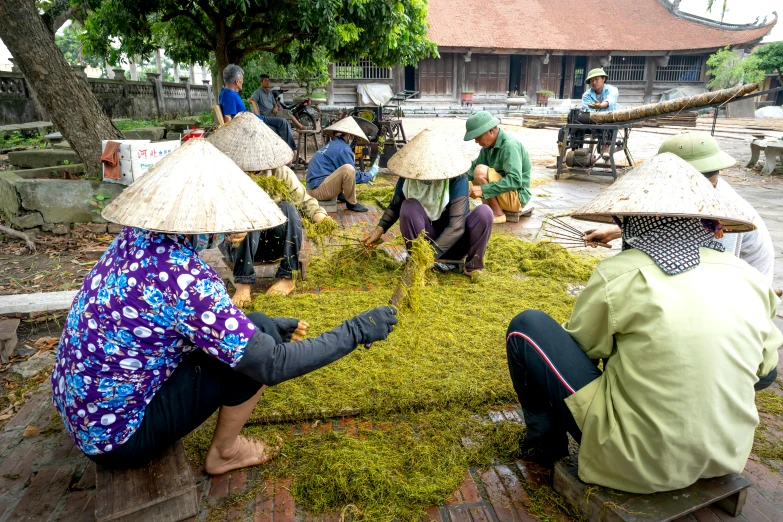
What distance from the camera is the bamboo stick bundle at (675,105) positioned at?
681 cm

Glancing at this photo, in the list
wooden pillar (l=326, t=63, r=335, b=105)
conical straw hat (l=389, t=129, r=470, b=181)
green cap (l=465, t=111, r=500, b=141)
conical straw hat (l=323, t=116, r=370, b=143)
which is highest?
wooden pillar (l=326, t=63, r=335, b=105)

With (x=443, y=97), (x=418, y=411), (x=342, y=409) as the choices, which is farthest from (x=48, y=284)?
(x=443, y=97)

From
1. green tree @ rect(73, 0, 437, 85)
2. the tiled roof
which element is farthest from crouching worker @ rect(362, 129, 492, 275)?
the tiled roof

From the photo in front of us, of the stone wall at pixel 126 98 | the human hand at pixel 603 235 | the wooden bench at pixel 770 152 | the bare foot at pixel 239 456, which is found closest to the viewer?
the bare foot at pixel 239 456

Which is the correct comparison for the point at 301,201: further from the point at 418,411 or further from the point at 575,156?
the point at 575,156

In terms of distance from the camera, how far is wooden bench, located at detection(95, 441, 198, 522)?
5.25 feet

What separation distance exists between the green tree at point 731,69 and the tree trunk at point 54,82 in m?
24.0

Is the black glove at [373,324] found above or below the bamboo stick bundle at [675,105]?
below

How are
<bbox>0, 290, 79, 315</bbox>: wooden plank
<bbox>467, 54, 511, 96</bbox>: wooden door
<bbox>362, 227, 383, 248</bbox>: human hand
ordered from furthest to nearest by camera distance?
<bbox>467, 54, 511, 96</bbox>: wooden door → <bbox>362, 227, 383, 248</bbox>: human hand → <bbox>0, 290, 79, 315</bbox>: wooden plank

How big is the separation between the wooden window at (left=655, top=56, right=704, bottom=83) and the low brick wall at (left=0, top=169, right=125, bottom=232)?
2579cm

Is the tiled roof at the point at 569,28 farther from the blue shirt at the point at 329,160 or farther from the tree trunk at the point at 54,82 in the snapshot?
the tree trunk at the point at 54,82

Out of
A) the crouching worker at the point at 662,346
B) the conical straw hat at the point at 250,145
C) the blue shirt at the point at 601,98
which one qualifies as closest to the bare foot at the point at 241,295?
the conical straw hat at the point at 250,145

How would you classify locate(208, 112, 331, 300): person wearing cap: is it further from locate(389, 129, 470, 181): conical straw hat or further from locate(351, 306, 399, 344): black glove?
locate(351, 306, 399, 344): black glove

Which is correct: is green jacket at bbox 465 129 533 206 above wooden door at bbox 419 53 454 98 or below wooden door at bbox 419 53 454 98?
below
